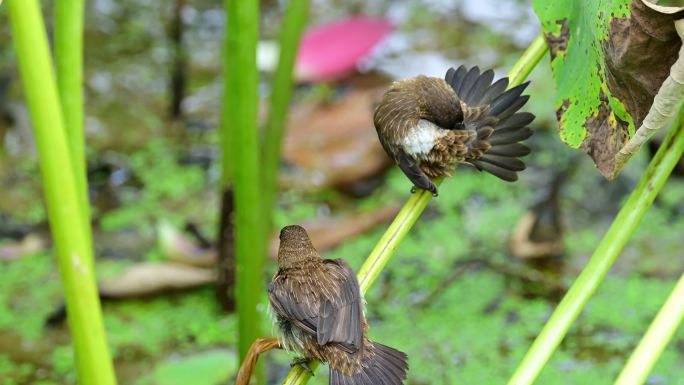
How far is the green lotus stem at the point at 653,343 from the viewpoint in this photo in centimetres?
115

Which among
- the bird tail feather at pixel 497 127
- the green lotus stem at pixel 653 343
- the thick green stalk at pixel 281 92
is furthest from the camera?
the thick green stalk at pixel 281 92

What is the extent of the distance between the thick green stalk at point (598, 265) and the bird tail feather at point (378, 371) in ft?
0.73

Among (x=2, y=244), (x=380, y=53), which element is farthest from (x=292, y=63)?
(x=380, y=53)

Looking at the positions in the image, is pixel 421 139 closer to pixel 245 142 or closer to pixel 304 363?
pixel 245 142

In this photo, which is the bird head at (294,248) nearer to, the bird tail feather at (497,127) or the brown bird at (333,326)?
the brown bird at (333,326)

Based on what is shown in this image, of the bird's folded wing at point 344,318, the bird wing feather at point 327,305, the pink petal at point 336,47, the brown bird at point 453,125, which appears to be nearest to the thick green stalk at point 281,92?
the brown bird at point 453,125

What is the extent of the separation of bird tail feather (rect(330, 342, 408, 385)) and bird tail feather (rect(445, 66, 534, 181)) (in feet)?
1.08

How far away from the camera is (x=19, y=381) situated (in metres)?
2.27

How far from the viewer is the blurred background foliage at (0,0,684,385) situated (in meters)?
2.34

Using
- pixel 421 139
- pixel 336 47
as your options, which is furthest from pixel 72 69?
pixel 336 47

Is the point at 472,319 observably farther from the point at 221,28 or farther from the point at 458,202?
the point at 221,28

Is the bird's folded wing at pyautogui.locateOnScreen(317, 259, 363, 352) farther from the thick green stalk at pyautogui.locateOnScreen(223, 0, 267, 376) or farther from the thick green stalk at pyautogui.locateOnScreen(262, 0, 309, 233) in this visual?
the thick green stalk at pyautogui.locateOnScreen(262, 0, 309, 233)

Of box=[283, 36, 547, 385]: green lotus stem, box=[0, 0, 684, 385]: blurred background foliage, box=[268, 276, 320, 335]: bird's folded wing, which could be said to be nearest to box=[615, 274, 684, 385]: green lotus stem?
box=[283, 36, 547, 385]: green lotus stem

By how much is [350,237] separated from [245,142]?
1.10m
